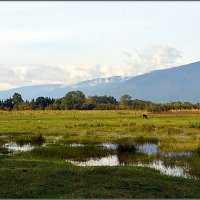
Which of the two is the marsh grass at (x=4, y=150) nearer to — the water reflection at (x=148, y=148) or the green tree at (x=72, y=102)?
the water reflection at (x=148, y=148)

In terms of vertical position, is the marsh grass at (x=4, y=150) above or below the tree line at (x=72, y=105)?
below

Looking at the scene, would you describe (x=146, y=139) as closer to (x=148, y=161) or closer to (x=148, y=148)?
(x=148, y=148)

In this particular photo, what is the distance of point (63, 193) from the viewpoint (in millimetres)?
14836

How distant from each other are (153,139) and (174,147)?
282 inches

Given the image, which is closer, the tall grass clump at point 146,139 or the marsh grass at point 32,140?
the marsh grass at point 32,140

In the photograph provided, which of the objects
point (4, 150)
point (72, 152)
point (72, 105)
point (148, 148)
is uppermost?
point (72, 105)

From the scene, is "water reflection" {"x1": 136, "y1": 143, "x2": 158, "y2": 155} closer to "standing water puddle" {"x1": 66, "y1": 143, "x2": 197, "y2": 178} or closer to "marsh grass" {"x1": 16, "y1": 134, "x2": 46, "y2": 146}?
"standing water puddle" {"x1": 66, "y1": 143, "x2": 197, "y2": 178}

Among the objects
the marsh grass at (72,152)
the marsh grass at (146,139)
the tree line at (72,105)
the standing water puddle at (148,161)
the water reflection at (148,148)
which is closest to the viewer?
the standing water puddle at (148,161)

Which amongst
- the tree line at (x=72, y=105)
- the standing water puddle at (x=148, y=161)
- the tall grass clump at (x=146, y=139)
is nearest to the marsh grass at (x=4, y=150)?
the standing water puddle at (x=148, y=161)

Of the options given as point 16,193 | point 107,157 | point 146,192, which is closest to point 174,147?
point 107,157

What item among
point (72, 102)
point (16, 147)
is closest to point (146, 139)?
point (16, 147)

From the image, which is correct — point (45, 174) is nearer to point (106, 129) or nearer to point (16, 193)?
point (16, 193)

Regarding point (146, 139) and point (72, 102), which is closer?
point (146, 139)

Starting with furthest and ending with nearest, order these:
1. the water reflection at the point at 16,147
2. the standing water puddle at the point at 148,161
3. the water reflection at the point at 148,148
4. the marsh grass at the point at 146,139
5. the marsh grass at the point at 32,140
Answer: the marsh grass at the point at 146,139
the marsh grass at the point at 32,140
the water reflection at the point at 16,147
the water reflection at the point at 148,148
the standing water puddle at the point at 148,161
